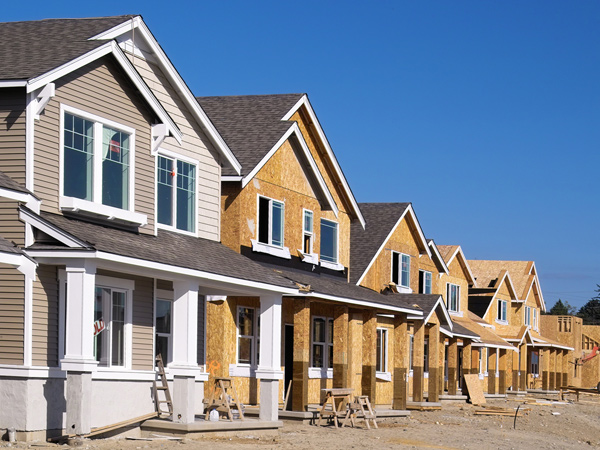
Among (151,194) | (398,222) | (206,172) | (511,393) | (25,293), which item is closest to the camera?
(25,293)

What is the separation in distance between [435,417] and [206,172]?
42.2ft

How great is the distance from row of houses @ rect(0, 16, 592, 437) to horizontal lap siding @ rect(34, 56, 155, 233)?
4cm

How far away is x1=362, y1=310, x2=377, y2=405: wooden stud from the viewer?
3089 cm

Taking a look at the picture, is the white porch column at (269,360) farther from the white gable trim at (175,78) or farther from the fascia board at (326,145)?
the fascia board at (326,145)

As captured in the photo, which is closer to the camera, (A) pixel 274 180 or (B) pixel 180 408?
(B) pixel 180 408

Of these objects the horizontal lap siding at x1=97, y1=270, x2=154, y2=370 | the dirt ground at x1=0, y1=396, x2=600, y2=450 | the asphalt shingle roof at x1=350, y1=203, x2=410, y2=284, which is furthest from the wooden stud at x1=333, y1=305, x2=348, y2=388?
the horizontal lap siding at x1=97, y1=270, x2=154, y2=370

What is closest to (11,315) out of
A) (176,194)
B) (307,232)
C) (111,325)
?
(111,325)

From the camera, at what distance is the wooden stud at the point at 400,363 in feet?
108

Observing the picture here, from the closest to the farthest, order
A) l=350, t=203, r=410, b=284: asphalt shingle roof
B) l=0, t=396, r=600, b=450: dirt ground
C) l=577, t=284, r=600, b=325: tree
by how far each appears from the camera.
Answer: l=0, t=396, r=600, b=450: dirt ground
l=350, t=203, r=410, b=284: asphalt shingle roof
l=577, t=284, r=600, b=325: tree

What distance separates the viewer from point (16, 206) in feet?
58.8

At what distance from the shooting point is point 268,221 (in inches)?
1102

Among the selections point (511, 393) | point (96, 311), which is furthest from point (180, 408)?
point (511, 393)

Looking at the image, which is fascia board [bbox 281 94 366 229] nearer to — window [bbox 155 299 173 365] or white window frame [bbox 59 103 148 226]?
window [bbox 155 299 173 365]

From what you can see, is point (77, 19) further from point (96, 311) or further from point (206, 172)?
point (96, 311)
